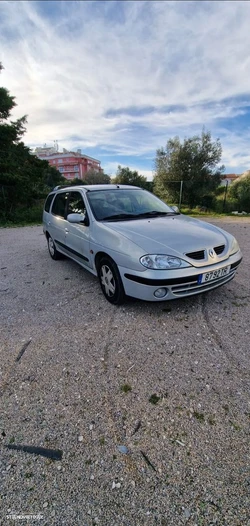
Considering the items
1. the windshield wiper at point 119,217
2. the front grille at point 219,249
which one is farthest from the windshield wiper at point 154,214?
the front grille at point 219,249

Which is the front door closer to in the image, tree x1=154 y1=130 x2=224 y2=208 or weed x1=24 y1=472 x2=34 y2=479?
weed x1=24 y1=472 x2=34 y2=479

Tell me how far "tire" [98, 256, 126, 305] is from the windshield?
2.10ft

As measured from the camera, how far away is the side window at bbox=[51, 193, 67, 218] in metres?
4.33

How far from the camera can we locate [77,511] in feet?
3.82

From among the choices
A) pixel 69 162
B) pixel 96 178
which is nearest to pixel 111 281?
pixel 96 178

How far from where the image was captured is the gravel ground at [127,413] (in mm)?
1191

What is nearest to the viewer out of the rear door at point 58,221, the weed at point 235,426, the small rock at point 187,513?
the small rock at point 187,513

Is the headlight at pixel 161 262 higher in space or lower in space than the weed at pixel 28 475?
higher

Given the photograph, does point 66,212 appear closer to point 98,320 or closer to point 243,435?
point 98,320

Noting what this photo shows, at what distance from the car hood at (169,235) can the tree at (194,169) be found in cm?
1316

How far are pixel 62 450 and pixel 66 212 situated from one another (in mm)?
3367

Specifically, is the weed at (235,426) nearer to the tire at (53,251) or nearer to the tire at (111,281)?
the tire at (111,281)

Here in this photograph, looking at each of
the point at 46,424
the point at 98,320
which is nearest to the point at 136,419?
the point at 46,424

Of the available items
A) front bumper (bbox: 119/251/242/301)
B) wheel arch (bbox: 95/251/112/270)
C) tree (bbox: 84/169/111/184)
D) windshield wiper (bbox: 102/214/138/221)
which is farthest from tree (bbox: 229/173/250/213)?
tree (bbox: 84/169/111/184)
